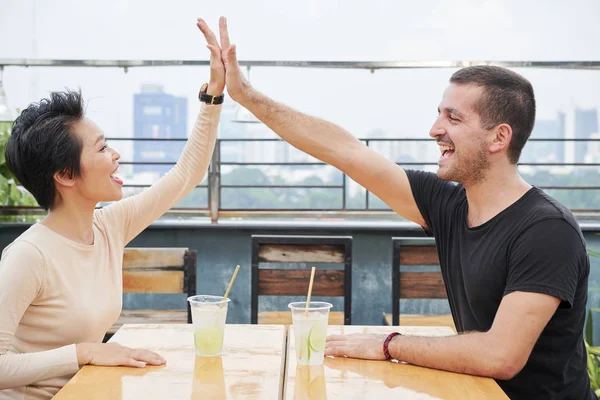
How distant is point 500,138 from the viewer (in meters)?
1.86

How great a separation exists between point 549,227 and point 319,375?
2.13 ft

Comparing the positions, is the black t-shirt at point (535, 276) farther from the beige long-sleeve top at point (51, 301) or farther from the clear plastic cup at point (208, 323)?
the beige long-sleeve top at point (51, 301)

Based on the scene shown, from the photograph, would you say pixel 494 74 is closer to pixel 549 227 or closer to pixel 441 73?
pixel 549 227

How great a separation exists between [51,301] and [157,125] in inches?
120

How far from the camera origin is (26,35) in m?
5.38

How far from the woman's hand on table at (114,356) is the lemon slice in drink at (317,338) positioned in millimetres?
352

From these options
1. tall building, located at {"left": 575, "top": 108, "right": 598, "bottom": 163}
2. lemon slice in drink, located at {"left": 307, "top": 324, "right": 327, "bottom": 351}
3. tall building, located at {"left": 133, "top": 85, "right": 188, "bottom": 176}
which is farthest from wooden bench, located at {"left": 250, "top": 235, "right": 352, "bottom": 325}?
tall building, located at {"left": 575, "top": 108, "right": 598, "bottom": 163}

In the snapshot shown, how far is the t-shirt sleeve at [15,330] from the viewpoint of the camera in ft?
5.25

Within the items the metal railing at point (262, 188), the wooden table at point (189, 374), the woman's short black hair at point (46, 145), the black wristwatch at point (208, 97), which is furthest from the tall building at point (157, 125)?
the wooden table at point (189, 374)

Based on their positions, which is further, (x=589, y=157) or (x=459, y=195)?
(x=589, y=157)

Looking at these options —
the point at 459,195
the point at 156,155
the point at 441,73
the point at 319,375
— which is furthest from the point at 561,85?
the point at 319,375

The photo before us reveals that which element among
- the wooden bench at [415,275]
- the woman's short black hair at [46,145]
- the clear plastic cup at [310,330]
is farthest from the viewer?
the wooden bench at [415,275]

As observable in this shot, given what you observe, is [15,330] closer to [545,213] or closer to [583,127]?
[545,213]

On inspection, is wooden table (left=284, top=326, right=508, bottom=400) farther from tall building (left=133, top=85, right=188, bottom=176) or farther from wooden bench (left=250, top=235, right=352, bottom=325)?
tall building (left=133, top=85, right=188, bottom=176)
